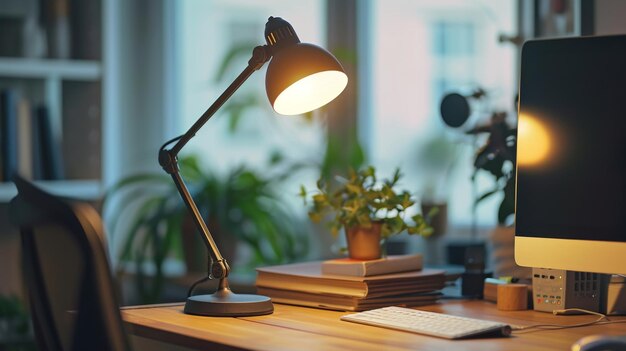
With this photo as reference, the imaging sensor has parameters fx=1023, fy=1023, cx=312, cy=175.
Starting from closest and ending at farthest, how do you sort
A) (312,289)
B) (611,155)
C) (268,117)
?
(611,155) → (312,289) → (268,117)

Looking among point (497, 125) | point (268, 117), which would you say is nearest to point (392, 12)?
point (268, 117)

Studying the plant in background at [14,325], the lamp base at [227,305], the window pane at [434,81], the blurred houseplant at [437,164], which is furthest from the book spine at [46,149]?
the lamp base at [227,305]

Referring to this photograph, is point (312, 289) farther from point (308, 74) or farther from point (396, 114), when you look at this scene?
point (396, 114)

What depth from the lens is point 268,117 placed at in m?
3.68

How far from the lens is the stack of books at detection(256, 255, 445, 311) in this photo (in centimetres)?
193

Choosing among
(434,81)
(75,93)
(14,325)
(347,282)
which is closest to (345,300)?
(347,282)

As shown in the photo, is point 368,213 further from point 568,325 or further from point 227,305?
point 568,325

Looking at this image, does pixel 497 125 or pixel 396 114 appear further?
pixel 396 114

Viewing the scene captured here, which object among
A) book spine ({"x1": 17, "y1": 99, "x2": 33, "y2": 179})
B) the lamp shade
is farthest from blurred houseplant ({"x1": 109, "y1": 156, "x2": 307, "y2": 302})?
the lamp shade

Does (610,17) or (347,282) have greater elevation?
(610,17)

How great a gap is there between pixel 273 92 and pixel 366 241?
385mm

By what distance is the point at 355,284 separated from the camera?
6.31 feet

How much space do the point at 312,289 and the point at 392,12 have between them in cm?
163

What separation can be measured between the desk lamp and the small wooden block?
441mm
